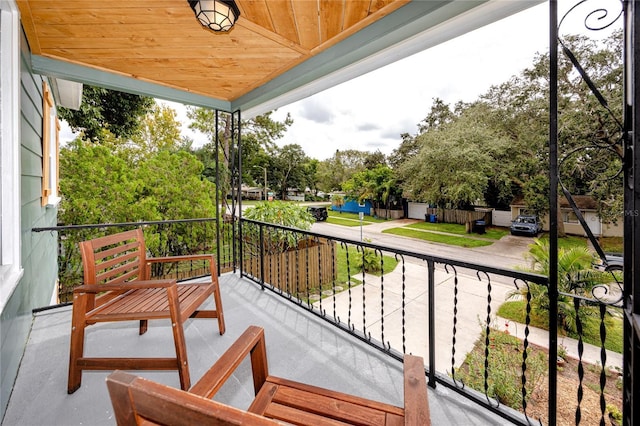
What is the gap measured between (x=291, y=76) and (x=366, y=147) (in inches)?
1097

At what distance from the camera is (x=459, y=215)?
18344 mm

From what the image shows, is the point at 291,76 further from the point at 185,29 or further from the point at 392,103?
the point at 392,103

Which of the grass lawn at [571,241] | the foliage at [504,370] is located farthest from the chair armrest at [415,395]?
the grass lawn at [571,241]

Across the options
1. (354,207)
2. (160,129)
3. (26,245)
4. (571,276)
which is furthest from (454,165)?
(26,245)

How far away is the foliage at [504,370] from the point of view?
11.4 feet

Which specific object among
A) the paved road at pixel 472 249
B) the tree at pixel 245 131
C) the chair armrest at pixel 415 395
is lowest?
the paved road at pixel 472 249

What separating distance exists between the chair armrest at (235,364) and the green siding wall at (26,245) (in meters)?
1.31

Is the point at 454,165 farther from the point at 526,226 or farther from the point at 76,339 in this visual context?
the point at 76,339

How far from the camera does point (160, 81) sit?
2.87 meters

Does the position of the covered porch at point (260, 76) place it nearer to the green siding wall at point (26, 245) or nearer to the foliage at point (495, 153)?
the green siding wall at point (26, 245)

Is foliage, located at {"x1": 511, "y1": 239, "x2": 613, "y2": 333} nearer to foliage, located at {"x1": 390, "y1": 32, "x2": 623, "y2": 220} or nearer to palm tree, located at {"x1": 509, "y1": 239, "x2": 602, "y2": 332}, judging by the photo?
palm tree, located at {"x1": 509, "y1": 239, "x2": 602, "y2": 332}

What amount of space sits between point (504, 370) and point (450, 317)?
173 centimetres

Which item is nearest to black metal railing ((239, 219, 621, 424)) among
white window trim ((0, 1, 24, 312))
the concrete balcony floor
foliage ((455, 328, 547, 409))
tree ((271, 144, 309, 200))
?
foliage ((455, 328, 547, 409))

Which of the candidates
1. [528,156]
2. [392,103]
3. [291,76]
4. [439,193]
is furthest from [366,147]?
[291,76]
